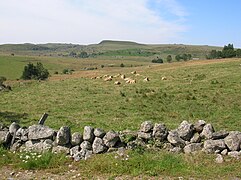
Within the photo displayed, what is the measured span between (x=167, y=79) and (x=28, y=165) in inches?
1226

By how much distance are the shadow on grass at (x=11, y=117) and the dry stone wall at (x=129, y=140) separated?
9.35 meters

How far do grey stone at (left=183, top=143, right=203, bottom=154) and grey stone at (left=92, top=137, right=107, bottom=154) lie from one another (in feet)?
8.89

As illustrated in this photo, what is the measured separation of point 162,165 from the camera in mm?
10031

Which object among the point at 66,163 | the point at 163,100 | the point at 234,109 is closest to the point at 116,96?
the point at 163,100

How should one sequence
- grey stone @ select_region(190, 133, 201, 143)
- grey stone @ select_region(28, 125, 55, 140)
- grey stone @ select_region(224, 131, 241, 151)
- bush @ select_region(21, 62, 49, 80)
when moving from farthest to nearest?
bush @ select_region(21, 62, 49, 80) < grey stone @ select_region(28, 125, 55, 140) < grey stone @ select_region(190, 133, 201, 143) < grey stone @ select_region(224, 131, 241, 151)

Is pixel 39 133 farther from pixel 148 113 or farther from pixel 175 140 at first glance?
pixel 148 113

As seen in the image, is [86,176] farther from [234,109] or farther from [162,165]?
[234,109]

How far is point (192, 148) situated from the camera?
1105 cm

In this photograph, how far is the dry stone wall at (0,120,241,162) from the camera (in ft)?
36.2

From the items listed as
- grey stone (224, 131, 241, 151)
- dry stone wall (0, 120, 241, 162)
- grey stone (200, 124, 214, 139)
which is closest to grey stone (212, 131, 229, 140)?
dry stone wall (0, 120, 241, 162)

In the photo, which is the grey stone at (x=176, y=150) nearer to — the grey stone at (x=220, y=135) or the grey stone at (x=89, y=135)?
the grey stone at (x=220, y=135)

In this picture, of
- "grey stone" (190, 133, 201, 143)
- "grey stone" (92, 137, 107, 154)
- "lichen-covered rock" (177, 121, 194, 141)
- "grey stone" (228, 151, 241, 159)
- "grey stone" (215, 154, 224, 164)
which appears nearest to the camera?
"grey stone" (215, 154, 224, 164)

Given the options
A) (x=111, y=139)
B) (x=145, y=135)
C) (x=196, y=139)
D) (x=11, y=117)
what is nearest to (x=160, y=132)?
(x=145, y=135)

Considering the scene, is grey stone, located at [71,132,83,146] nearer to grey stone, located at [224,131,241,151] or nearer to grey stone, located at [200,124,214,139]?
grey stone, located at [200,124,214,139]
